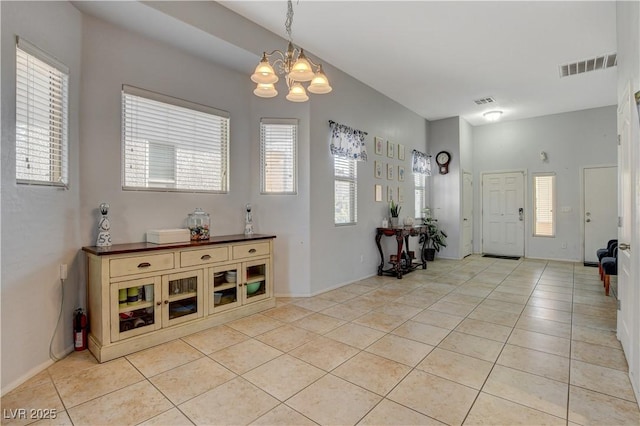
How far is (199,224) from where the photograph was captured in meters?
3.43

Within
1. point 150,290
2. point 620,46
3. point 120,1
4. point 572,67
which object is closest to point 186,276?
point 150,290

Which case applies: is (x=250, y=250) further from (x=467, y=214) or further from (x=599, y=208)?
(x=599, y=208)

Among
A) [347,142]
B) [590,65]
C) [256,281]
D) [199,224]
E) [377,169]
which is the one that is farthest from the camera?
[377,169]

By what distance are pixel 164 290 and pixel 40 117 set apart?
1629mm

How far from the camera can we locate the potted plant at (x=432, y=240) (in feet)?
21.8

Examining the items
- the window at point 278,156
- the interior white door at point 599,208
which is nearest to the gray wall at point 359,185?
the window at point 278,156

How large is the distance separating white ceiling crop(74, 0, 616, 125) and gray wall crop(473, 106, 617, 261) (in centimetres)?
89

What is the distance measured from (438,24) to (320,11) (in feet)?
4.32

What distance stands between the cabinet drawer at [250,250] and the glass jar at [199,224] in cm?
35

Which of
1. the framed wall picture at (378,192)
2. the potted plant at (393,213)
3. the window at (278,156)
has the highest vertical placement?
the window at (278,156)

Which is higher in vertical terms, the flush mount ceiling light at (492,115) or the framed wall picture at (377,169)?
the flush mount ceiling light at (492,115)

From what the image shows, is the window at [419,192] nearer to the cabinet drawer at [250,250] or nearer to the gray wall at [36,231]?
the cabinet drawer at [250,250]

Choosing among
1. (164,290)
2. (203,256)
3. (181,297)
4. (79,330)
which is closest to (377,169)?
(203,256)

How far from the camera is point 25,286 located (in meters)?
2.21
